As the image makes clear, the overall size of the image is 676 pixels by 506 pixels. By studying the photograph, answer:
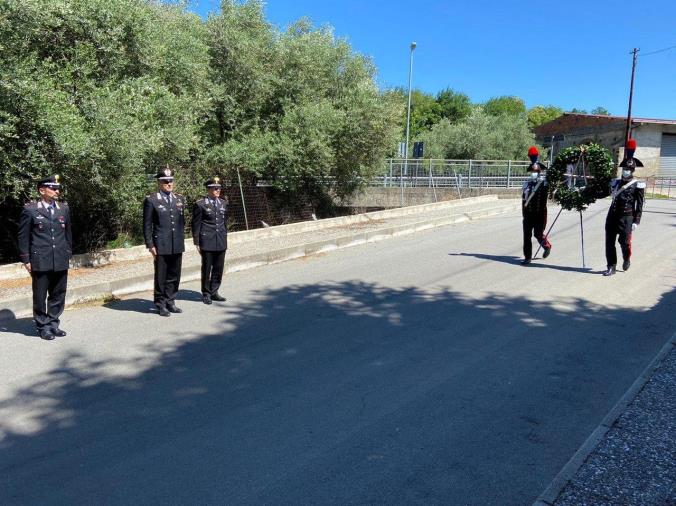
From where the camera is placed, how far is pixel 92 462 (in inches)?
137

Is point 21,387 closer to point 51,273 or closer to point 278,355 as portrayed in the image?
point 51,273

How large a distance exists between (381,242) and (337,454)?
10.5 m

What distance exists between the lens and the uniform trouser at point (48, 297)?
6.06 m

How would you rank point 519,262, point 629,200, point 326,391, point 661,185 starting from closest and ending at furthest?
point 326,391
point 629,200
point 519,262
point 661,185

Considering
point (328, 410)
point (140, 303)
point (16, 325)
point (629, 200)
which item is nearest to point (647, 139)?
point (629, 200)

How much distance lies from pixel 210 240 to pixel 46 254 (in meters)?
2.18

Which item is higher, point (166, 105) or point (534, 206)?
point (166, 105)

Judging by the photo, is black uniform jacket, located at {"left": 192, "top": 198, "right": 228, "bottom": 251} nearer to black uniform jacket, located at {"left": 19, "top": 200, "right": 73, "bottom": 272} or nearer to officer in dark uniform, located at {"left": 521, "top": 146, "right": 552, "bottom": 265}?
black uniform jacket, located at {"left": 19, "top": 200, "right": 73, "bottom": 272}

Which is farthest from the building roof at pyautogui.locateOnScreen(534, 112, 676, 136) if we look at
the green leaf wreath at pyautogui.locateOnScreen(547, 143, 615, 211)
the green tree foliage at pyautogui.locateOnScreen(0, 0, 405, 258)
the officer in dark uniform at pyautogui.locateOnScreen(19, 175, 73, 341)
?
the officer in dark uniform at pyautogui.locateOnScreen(19, 175, 73, 341)

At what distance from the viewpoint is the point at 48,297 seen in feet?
20.7

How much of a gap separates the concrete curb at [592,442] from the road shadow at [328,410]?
0.46 feet

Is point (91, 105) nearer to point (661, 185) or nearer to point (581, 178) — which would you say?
point (581, 178)

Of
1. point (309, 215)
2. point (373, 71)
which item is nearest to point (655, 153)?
point (373, 71)

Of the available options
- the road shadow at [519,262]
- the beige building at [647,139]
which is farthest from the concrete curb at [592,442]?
the beige building at [647,139]
